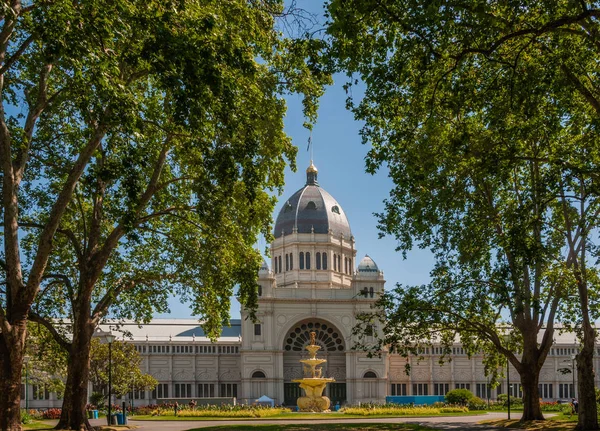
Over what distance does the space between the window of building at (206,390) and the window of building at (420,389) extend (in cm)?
2509

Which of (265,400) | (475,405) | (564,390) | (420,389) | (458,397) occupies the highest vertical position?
(458,397)

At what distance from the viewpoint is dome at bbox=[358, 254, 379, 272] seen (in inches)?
3602

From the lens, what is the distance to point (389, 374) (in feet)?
306

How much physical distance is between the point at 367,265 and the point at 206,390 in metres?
25.5

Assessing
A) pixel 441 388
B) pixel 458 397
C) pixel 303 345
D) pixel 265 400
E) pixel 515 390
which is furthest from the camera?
pixel 515 390

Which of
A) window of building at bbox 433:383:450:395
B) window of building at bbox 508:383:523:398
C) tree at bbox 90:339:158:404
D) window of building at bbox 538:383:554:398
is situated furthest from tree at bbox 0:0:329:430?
window of building at bbox 538:383:554:398

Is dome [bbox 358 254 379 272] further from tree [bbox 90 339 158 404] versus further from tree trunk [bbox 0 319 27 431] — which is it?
tree trunk [bbox 0 319 27 431]

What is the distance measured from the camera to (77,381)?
27031 millimetres

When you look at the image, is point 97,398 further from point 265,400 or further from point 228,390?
point 228,390

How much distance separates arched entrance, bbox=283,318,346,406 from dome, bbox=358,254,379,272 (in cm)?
792

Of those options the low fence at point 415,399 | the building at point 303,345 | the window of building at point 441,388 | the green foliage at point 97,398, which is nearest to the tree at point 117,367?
the green foliage at point 97,398

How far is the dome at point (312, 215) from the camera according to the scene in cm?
9450

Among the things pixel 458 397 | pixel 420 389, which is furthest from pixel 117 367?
pixel 420 389

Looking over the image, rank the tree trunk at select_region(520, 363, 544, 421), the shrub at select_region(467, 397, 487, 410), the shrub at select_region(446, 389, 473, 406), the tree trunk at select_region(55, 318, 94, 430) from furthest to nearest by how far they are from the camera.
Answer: the shrub at select_region(446, 389, 473, 406)
the shrub at select_region(467, 397, 487, 410)
the tree trunk at select_region(520, 363, 544, 421)
the tree trunk at select_region(55, 318, 94, 430)
